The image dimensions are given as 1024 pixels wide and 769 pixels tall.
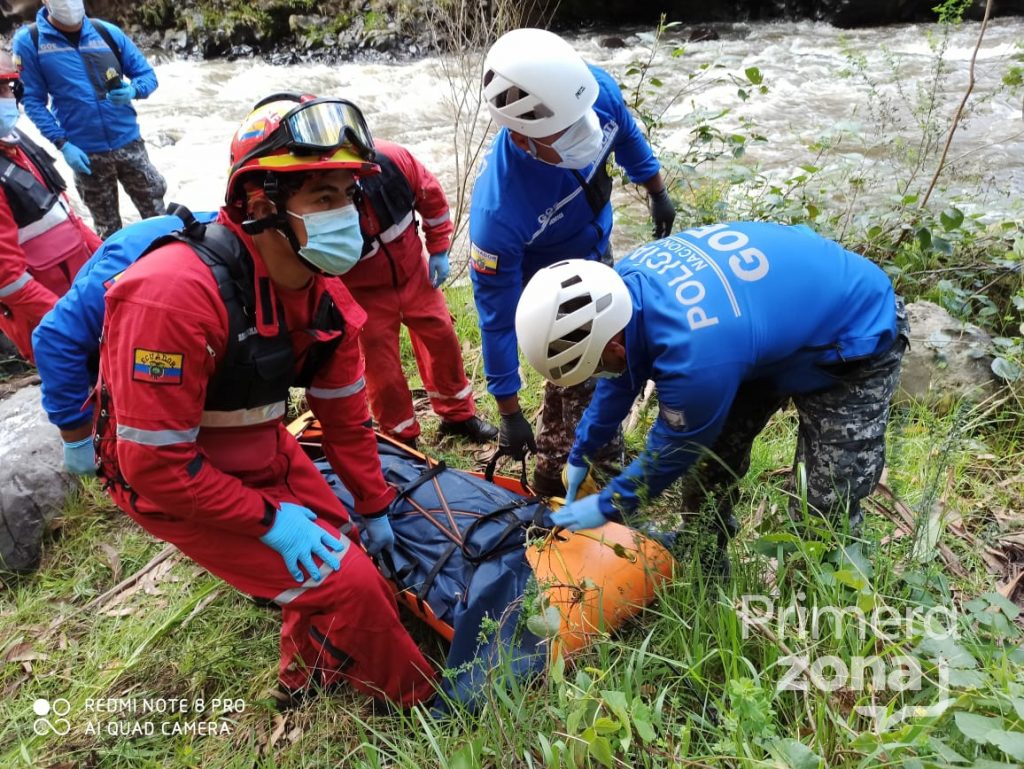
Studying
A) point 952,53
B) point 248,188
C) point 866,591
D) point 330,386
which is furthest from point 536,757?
point 952,53

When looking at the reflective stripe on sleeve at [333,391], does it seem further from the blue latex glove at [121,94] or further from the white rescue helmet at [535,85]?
the blue latex glove at [121,94]

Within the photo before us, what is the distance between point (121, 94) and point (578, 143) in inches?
178

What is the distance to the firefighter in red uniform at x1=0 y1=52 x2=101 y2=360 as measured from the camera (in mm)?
3297

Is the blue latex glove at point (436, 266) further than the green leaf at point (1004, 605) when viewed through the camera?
Yes

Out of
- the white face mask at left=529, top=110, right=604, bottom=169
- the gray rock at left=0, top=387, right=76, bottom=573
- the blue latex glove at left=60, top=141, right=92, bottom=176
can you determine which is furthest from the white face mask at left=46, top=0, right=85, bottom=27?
the white face mask at left=529, top=110, right=604, bottom=169

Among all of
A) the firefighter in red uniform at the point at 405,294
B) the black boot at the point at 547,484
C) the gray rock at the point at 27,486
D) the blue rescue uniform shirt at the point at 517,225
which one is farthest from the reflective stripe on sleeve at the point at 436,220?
the gray rock at the point at 27,486

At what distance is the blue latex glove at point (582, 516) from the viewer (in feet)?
7.67

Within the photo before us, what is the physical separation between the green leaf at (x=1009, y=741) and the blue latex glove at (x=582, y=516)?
49.1 inches

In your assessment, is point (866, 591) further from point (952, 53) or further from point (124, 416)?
point (952, 53)

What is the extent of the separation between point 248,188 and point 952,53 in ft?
40.9

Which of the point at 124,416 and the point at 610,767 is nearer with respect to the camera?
the point at 610,767

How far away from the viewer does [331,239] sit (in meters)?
1.99

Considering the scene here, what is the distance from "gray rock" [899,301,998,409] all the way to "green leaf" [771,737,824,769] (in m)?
2.85

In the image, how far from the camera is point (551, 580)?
229 cm
